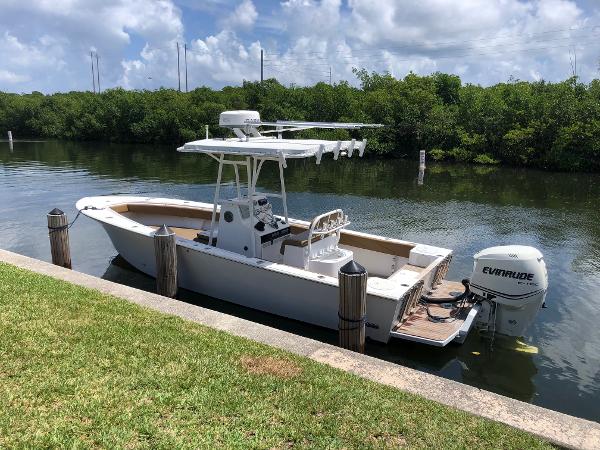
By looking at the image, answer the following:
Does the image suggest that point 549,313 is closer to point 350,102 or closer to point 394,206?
point 394,206

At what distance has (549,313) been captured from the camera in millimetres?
8445

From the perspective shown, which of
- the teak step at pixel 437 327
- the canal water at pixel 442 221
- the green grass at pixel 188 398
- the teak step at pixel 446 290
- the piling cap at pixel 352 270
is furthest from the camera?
the teak step at pixel 446 290

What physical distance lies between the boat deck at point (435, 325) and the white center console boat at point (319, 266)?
0.01m

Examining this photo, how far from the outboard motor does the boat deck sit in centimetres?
29

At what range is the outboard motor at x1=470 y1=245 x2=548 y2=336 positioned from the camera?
6.38 meters

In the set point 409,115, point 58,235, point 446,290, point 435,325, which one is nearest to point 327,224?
point 446,290

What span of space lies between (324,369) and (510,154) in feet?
106

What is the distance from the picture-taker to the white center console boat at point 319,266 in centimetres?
661

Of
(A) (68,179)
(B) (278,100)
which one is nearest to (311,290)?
(A) (68,179)

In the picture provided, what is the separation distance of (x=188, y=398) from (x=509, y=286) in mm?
4431

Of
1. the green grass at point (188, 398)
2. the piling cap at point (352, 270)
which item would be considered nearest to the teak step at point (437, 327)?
the piling cap at point (352, 270)

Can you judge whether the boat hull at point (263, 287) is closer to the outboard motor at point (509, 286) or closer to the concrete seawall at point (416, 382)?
the outboard motor at point (509, 286)

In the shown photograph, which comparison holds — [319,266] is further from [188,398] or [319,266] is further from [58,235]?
[58,235]

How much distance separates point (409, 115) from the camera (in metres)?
37.8
